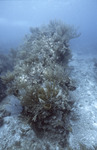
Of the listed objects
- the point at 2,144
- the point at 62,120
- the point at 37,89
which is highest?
the point at 37,89

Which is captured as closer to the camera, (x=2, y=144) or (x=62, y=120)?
(x=2, y=144)

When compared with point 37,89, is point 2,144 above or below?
below

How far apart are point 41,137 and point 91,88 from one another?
354 centimetres

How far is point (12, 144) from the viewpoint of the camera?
8.42ft

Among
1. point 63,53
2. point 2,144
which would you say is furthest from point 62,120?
point 63,53

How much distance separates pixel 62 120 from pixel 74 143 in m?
0.62

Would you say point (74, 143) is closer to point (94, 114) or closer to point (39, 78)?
point (94, 114)

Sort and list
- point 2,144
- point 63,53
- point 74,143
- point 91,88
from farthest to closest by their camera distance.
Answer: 1. point 63,53
2. point 91,88
3. point 74,143
4. point 2,144

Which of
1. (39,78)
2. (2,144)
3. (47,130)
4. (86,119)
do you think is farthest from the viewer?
(39,78)

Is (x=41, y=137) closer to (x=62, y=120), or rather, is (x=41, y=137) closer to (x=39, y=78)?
(x=62, y=120)

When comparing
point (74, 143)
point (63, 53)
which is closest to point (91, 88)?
point (63, 53)

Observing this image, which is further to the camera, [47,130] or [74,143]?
[47,130]

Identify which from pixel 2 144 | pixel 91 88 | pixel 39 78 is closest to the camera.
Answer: pixel 2 144

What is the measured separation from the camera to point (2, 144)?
8.36 feet
